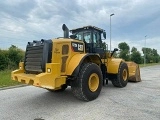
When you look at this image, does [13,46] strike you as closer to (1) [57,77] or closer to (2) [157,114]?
(1) [57,77]

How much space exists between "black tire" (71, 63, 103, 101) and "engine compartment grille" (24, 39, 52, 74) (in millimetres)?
1092

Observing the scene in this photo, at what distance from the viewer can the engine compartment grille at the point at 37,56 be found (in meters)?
5.55

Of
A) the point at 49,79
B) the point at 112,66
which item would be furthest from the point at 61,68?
the point at 112,66

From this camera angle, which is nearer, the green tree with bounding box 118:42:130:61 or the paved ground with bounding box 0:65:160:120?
the paved ground with bounding box 0:65:160:120

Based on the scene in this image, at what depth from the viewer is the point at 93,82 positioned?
6480mm

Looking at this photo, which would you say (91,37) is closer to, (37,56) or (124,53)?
(37,56)

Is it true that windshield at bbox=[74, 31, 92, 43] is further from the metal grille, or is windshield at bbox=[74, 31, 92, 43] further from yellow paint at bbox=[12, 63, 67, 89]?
yellow paint at bbox=[12, 63, 67, 89]

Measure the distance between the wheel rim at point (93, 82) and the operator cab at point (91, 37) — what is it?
1.27 metres

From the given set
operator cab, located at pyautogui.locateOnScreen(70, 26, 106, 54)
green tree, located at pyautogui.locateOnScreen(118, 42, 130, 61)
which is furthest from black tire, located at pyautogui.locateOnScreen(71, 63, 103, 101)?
green tree, located at pyautogui.locateOnScreen(118, 42, 130, 61)

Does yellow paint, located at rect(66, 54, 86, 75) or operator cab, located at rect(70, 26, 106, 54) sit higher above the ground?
operator cab, located at rect(70, 26, 106, 54)

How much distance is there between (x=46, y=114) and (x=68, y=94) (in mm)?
2236

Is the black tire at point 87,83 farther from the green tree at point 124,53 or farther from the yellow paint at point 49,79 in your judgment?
the green tree at point 124,53

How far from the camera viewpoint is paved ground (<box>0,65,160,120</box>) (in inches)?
186

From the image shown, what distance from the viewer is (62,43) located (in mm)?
5891
